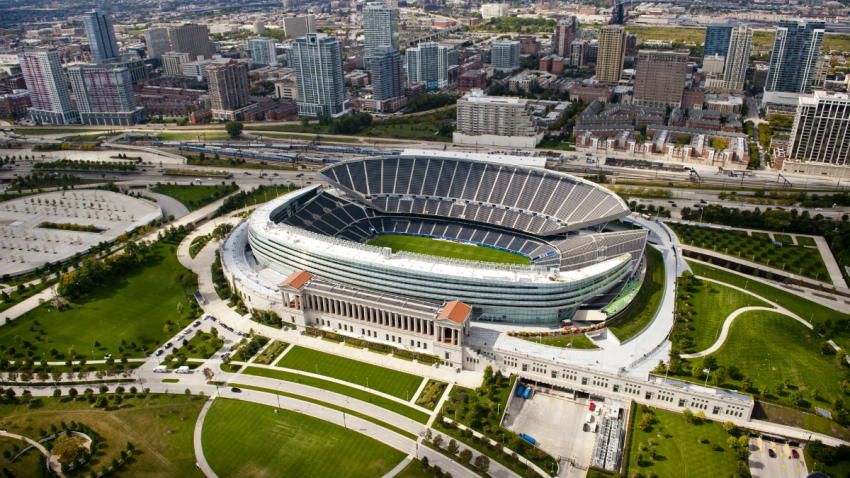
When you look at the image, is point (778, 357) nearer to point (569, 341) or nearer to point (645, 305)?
point (645, 305)

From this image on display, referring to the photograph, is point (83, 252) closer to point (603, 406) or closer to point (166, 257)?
point (166, 257)

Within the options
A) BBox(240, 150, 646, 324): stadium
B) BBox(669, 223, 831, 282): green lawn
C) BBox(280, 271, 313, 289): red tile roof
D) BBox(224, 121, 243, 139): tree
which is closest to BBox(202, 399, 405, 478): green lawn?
BBox(280, 271, 313, 289): red tile roof

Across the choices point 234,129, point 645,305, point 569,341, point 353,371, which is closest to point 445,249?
point 569,341

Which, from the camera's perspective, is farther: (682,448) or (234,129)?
(234,129)

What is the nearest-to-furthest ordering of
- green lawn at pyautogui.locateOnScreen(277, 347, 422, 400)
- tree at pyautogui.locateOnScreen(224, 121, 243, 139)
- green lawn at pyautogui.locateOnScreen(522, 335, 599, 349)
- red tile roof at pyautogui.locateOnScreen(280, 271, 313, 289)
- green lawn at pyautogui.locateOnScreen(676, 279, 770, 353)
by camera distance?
green lawn at pyautogui.locateOnScreen(277, 347, 422, 400) → green lawn at pyautogui.locateOnScreen(522, 335, 599, 349) → green lawn at pyautogui.locateOnScreen(676, 279, 770, 353) → red tile roof at pyautogui.locateOnScreen(280, 271, 313, 289) → tree at pyautogui.locateOnScreen(224, 121, 243, 139)

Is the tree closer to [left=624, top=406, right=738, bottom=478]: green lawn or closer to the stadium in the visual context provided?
the stadium

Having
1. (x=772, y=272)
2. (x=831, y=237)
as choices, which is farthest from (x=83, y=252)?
(x=831, y=237)
